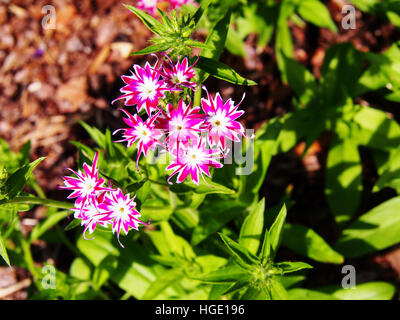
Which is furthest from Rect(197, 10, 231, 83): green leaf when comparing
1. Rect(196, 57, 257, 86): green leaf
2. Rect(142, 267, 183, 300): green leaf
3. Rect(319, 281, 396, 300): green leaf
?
Rect(319, 281, 396, 300): green leaf

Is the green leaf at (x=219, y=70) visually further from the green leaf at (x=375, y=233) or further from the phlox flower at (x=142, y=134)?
the green leaf at (x=375, y=233)

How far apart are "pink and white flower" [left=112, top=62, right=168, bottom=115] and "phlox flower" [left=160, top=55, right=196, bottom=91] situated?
0.03 m

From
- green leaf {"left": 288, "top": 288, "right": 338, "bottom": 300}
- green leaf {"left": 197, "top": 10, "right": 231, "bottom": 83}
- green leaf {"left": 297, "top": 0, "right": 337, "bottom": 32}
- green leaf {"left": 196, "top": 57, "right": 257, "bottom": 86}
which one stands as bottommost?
green leaf {"left": 288, "top": 288, "right": 338, "bottom": 300}

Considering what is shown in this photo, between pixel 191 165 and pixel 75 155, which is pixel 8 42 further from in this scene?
pixel 191 165

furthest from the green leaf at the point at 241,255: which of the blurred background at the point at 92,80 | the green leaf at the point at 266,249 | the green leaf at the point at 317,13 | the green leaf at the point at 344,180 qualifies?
the green leaf at the point at 317,13

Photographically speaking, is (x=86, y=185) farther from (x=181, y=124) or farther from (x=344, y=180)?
(x=344, y=180)

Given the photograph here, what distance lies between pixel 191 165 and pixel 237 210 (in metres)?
0.75

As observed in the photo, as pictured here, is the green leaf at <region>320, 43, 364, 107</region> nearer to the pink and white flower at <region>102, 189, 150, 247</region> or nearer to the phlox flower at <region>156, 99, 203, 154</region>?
the phlox flower at <region>156, 99, 203, 154</region>

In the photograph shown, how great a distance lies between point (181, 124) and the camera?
1794 millimetres

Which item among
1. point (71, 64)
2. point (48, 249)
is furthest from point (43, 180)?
point (71, 64)

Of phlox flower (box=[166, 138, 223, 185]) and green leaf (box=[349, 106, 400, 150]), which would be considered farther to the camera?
green leaf (box=[349, 106, 400, 150])

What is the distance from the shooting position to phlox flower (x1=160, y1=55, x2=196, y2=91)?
1.83 m

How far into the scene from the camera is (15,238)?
2994mm

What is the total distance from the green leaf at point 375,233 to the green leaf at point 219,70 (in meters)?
1.59
